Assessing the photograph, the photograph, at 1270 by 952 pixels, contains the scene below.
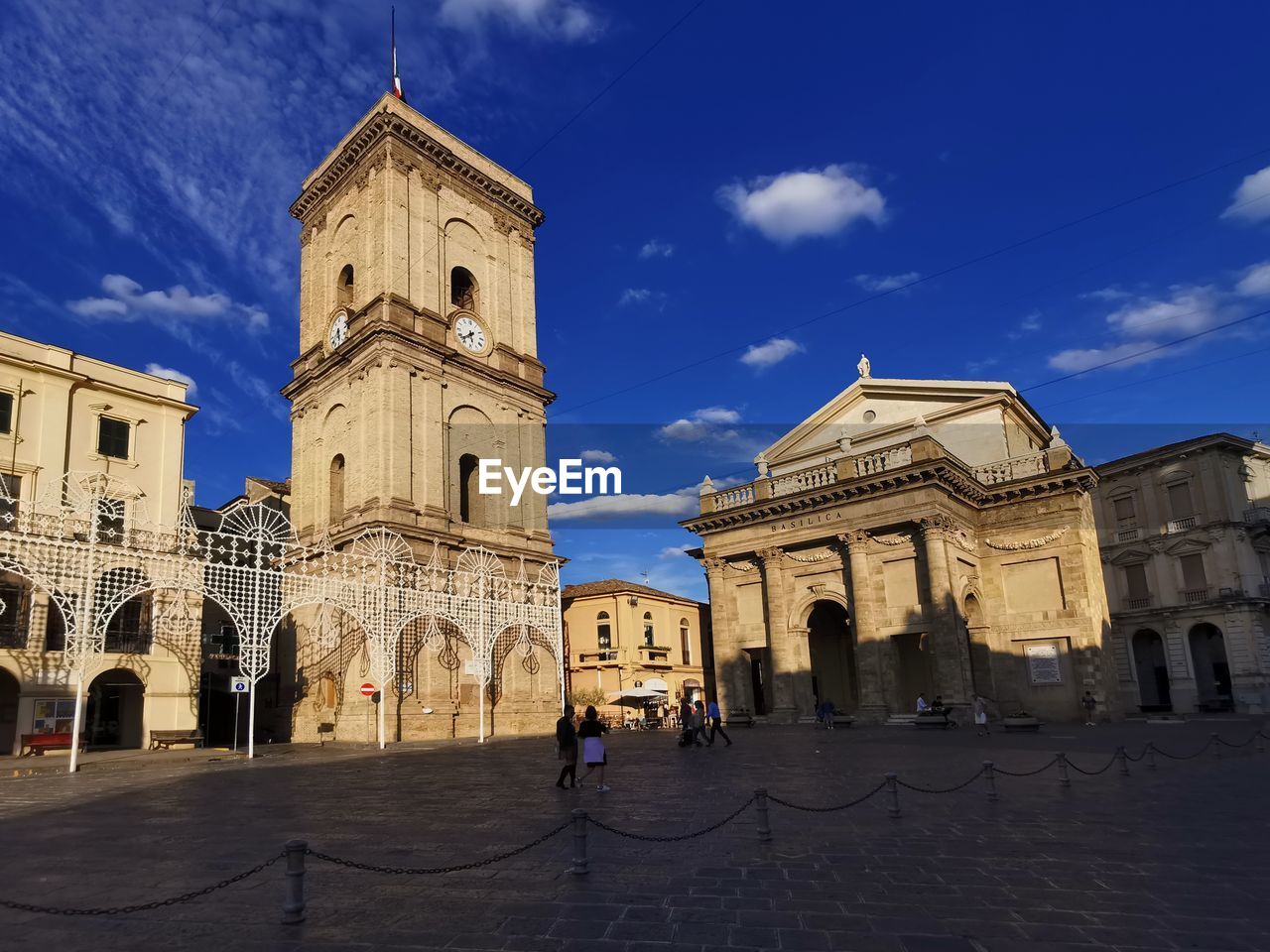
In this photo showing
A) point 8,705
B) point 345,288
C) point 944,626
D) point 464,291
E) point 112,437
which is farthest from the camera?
point 345,288

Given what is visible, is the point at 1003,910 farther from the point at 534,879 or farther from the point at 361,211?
the point at 361,211

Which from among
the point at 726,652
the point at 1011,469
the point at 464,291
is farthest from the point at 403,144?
the point at 1011,469

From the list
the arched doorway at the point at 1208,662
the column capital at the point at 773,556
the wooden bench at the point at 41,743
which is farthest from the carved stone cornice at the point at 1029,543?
the wooden bench at the point at 41,743

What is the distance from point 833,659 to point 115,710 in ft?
92.2

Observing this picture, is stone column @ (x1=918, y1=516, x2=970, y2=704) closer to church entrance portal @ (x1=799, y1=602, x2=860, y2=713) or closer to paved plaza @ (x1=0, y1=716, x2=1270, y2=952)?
Answer: church entrance portal @ (x1=799, y1=602, x2=860, y2=713)

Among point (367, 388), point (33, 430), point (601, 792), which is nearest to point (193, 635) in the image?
point (33, 430)

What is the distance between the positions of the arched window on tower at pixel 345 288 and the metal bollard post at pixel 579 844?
36.3 m

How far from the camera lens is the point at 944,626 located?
2822 cm

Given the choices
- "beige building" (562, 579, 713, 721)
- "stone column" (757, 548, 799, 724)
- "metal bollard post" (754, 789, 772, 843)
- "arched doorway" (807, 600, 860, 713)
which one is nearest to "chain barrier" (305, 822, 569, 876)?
"metal bollard post" (754, 789, 772, 843)

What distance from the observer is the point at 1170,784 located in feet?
42.4

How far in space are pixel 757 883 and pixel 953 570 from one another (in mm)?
24553

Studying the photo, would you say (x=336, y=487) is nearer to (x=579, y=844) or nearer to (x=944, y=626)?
(x=944, y=626)

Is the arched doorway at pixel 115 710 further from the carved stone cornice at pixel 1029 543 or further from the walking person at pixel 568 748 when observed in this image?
the carved stone cornice at pixel 1029 543

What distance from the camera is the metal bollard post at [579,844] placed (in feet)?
24.4
